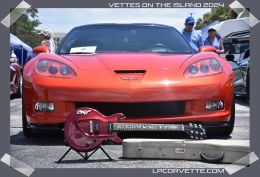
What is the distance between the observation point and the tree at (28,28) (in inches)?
195

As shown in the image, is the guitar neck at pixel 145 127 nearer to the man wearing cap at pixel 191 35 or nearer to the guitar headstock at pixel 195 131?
the guitar headstock at pixel 195 131

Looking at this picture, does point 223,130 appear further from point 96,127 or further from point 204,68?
point 96,127

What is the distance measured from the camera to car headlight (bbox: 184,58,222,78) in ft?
16.9

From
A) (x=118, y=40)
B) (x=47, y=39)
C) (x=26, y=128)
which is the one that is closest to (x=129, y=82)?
(x=118, y=40)

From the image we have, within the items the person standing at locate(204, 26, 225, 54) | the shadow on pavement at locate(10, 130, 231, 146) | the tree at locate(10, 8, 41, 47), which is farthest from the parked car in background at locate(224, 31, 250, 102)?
the tree at locate(10, 8, 41, 47)

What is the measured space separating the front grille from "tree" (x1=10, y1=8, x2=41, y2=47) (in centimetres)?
74

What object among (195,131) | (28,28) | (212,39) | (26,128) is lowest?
(26,128)

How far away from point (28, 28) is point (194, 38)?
63.4 inches

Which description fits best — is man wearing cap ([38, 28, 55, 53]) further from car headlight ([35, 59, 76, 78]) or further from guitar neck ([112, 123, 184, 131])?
guitar neck ([112, 123, 184, 131])

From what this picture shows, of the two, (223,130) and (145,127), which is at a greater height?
(145,127)

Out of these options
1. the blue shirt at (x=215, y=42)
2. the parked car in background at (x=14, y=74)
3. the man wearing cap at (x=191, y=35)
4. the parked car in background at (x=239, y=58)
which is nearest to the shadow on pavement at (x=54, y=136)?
the parked car in background at (x=14, y=74)

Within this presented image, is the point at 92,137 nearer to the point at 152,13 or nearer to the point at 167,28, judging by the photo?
the point at 152,13

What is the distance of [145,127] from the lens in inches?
184

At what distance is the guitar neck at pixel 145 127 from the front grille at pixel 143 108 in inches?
10.5
